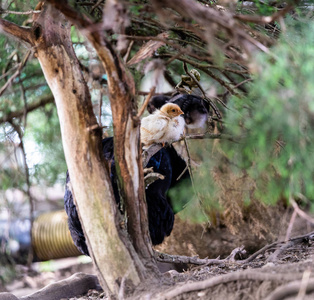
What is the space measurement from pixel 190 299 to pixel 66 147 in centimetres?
60

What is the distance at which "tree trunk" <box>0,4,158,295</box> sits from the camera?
1.24 m

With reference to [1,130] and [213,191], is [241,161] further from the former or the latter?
[1,130]

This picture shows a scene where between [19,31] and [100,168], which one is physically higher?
[19,31]

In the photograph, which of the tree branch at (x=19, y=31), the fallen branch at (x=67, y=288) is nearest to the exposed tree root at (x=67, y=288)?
the fallen branch at (x=67, y=288)

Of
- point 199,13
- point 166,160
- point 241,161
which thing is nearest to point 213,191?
point 241,161

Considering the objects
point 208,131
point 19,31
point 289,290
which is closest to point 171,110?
point 208,131

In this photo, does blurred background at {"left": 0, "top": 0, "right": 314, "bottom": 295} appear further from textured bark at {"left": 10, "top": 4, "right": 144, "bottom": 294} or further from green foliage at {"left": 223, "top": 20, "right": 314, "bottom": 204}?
textured bark at {"left": 10, "top": 4, "right": 144, "bottom": 294}

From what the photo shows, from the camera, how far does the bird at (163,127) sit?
5.44ft

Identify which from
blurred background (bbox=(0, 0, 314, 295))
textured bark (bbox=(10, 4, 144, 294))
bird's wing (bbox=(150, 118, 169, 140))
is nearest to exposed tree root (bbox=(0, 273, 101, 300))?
blurred background (bbox=(0, 0, 314, 295))

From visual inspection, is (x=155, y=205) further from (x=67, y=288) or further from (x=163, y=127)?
(x=67, y=288)

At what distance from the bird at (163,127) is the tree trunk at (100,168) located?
0.36m

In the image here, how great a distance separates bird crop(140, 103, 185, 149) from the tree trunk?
0.36 metres

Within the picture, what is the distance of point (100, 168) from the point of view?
51.4 inches

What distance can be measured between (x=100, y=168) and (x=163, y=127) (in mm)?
425
